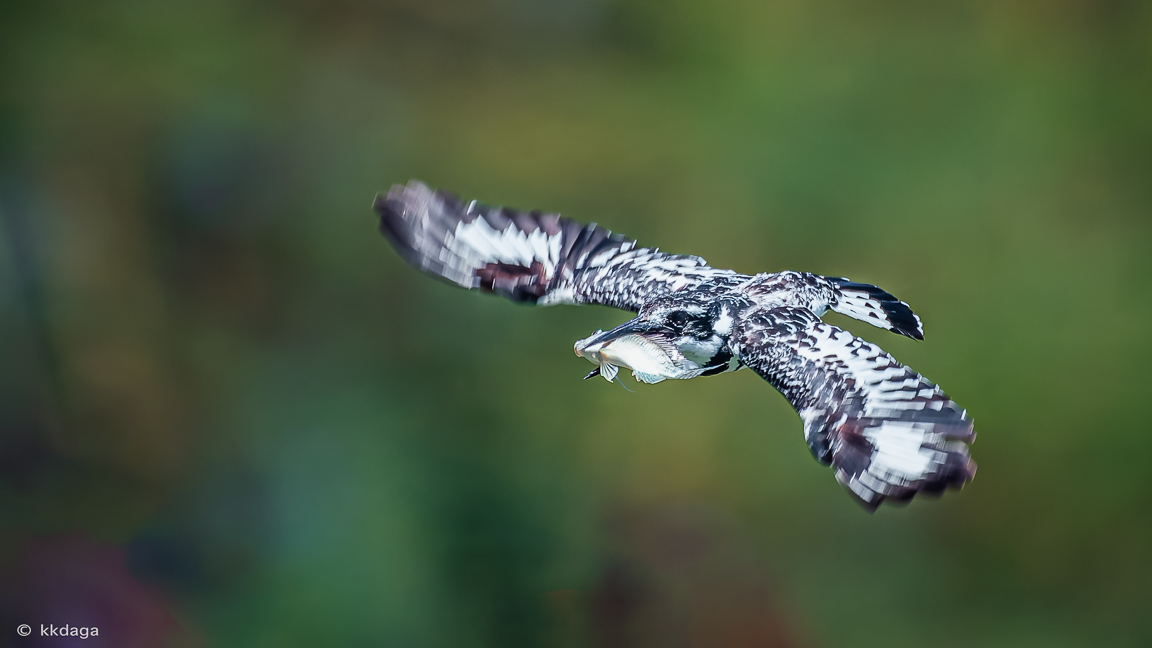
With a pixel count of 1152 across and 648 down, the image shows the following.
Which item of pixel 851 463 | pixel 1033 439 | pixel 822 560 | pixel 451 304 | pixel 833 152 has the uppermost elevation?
pixel 833 152

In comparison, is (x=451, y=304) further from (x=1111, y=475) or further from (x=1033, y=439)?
(x=1111, y=475)

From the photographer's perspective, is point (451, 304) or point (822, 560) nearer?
point (822, 560)

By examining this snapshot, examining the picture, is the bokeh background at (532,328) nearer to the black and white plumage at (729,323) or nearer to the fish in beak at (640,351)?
the black and white plumage at (729,323)

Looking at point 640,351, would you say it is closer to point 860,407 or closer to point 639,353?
point 639,353

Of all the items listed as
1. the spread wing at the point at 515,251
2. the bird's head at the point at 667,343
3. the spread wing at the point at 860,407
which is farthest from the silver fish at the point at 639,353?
the spread wing at the point at 515,251

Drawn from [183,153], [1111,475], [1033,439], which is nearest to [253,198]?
[183,153]

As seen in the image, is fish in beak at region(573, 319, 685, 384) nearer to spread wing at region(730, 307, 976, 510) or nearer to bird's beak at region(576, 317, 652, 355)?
bird's beak at region(576, 317, 652, 355)

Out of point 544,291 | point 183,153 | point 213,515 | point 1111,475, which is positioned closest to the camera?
point 544,291
